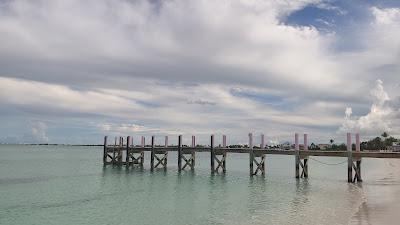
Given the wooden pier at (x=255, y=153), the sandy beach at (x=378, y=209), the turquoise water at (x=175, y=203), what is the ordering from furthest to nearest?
the wooden pier at (x=255, y=153) → the turquoise water at (x=175, y=203) → the sandy beach at (x=378, y=209)

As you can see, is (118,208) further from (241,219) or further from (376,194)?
(376,194)

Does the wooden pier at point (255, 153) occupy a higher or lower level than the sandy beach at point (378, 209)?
higher

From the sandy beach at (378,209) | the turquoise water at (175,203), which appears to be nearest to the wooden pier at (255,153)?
the turquoise water at (175,203)

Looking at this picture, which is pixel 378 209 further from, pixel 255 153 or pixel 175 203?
pixel 255 153

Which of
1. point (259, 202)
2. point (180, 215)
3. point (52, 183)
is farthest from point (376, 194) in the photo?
point (52, 183)

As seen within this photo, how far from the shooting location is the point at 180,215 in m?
22.4

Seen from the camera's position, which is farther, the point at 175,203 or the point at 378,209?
the point at 175,203

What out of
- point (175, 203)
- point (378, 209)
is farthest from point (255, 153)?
point (378, 209)

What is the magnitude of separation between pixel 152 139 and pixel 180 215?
110ft

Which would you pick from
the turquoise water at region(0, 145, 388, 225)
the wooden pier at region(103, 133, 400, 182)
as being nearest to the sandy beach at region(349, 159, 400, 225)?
the turquoise water at region(0, 145, 388, 225)

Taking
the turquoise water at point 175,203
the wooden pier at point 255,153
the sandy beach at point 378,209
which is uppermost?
the wooden pier at point 255,153

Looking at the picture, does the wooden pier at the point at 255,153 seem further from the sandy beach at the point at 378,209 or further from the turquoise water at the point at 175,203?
the sandy beach at the point at 378,209

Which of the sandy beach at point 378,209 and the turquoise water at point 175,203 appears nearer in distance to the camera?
the sandy beach at point 378,209

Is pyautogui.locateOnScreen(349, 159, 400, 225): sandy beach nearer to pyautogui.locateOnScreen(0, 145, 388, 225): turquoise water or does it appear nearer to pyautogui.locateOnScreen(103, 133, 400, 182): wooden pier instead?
pyautogui.locateOnScreen(0, 145, 388, 225): turquoise water
